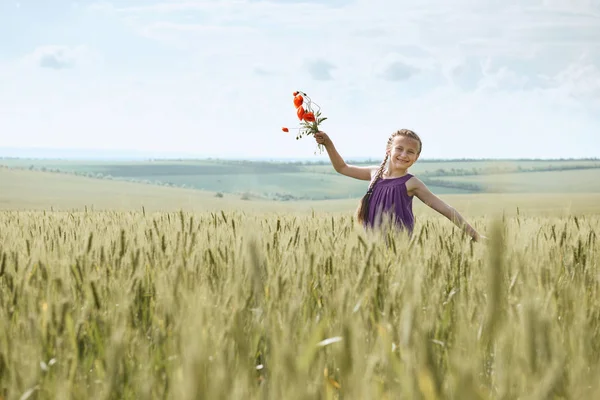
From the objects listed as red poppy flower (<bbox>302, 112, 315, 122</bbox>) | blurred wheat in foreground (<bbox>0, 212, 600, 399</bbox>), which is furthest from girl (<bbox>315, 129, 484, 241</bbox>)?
blurred wheat in foreground (<bbox>0, 212, 600, 399</bbox>)

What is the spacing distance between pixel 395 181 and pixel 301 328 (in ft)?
10.4

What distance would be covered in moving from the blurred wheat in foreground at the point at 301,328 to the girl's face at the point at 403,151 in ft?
6.74

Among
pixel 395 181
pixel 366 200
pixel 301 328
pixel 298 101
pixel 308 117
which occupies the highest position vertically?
pixel 298 101

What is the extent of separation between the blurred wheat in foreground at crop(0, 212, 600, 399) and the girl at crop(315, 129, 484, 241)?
2006mm

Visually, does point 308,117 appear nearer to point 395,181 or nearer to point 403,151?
point 403,151

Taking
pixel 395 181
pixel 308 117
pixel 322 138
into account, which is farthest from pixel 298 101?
pixel 395 181

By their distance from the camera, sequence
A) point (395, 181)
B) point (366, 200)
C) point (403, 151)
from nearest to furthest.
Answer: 1. point (403, 151)
2. point (395, 181)
3. point (366, 200)

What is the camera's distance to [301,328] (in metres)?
1.49

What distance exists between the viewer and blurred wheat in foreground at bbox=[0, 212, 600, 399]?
37.9 inches

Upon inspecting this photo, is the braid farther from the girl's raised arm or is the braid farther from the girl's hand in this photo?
the girl's hand

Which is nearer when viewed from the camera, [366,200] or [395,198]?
[395,198]

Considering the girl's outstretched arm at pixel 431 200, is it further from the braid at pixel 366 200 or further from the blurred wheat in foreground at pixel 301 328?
the blurred wheat in foreground at pixel 301 328

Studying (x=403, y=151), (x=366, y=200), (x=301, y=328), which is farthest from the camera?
(x=366, y=200)

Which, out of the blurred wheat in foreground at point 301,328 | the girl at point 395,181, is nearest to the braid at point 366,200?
the girl at point 395,181
